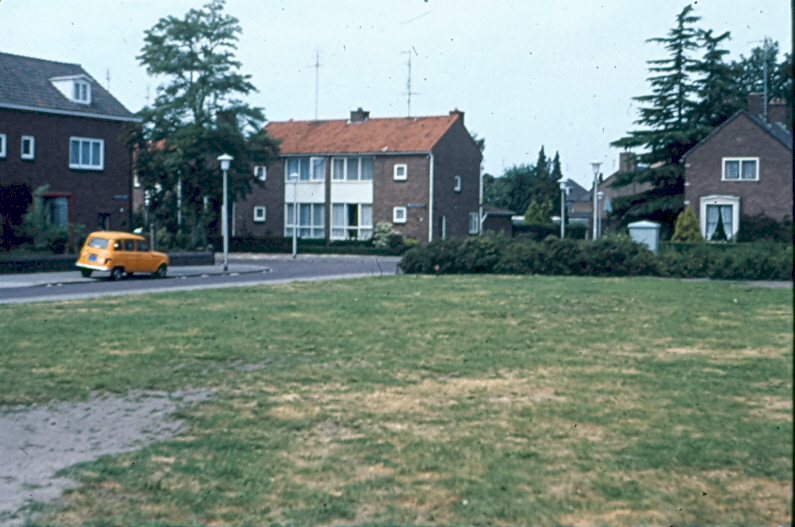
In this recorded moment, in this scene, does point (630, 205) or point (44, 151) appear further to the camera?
point (630, 205)

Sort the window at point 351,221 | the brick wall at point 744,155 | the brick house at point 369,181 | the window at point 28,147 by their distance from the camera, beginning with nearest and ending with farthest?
the window at point 28,147, the brick wall at point 744,155, the brick house at point 369,181, the window at point 351,221

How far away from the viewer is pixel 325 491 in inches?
222

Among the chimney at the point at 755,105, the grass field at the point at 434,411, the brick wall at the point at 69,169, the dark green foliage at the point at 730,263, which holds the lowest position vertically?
the grass field at the point at 434,411

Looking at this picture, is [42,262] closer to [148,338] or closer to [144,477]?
[148,338]

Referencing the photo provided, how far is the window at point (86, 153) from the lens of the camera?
4172cm

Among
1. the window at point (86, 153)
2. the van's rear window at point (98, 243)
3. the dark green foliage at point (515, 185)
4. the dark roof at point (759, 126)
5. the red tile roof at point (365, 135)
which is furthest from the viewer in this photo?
the dark green foliage at point (515, 185)

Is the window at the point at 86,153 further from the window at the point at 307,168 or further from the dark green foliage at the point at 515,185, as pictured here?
the dark green foliage at the point at 515,185

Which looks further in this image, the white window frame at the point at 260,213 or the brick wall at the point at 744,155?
the white window frame at the point at 260,213

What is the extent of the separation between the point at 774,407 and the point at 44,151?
123 feet

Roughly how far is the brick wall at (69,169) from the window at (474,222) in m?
27.1

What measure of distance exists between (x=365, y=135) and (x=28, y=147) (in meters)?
26.7

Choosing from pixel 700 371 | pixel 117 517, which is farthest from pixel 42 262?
pixel 117 517

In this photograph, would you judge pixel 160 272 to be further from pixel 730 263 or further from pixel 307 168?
pixel 307 168

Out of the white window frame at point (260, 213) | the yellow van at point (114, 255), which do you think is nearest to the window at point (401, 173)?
the white window frame at point (260, 213)
